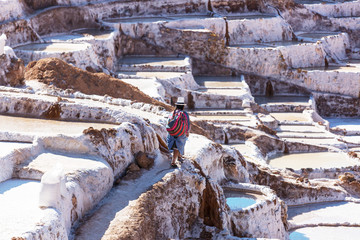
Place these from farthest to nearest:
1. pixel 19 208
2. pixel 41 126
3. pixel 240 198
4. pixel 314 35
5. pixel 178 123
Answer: pixel 314 35 < pixel 240 198 < pixel 41 126 < pixel 178 123 < pixel 19 208

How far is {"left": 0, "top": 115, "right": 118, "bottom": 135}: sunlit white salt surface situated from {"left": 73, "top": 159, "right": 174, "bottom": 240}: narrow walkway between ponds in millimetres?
1362

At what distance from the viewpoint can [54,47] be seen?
26031 mm

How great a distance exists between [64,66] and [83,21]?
16.9m

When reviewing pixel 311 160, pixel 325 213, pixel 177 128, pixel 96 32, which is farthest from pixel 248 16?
pixel 177 128

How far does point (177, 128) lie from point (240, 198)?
365 cm

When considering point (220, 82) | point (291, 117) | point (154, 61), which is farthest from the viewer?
point (220, 82)

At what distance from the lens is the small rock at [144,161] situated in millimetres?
11125

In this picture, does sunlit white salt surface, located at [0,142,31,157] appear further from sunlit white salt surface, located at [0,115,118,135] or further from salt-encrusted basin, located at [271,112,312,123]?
salt-encrusted basin, located at [271,112,312,123]

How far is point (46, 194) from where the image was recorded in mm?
7914

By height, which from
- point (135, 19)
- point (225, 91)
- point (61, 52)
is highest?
point (61, 52)

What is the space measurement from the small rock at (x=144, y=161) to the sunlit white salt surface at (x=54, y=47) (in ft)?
47.2

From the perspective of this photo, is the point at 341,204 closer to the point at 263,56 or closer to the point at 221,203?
the point at 221,203

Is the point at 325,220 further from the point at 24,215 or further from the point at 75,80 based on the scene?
the point at 24,215

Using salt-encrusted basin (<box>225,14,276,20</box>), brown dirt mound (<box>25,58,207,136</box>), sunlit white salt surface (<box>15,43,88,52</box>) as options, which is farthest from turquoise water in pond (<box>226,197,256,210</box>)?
salt-encrusted basin (<box>225,14,276,20</box>)
